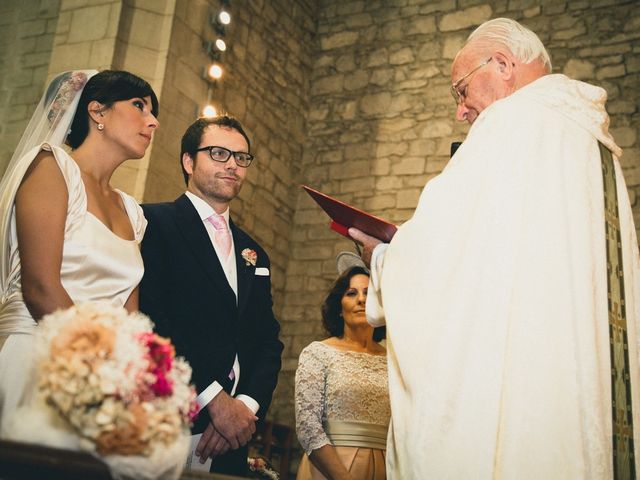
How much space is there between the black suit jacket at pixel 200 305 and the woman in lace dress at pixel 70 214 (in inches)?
6.8

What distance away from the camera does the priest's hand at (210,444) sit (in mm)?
2504

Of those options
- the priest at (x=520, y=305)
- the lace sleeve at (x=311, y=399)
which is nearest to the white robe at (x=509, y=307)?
the priest at (x=520, y=305)

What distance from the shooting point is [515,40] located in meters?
2.56

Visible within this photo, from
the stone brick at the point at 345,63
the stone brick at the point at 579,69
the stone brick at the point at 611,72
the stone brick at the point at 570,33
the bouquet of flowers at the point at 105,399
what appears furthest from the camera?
the stone brick at the point at 345,63

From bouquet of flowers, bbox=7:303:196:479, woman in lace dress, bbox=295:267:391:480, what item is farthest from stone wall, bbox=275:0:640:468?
bouquet of flowers, bbox=7:303:196:479

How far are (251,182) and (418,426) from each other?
5217 mm

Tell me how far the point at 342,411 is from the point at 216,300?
3.67ft

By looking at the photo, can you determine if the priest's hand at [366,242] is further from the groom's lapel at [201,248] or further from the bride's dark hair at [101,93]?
the bride's dark hair at [101,93]

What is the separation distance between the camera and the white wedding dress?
6.52 feet

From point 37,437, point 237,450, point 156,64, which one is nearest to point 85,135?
point 237,450

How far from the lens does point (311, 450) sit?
11.0ft

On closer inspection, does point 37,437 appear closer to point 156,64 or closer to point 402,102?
point 156,64

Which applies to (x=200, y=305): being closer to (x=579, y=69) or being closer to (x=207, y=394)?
(x=207, y=394)

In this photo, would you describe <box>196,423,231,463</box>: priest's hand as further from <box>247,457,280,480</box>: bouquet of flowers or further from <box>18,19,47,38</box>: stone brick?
<box>18,19,47,38</box>: stone brick
